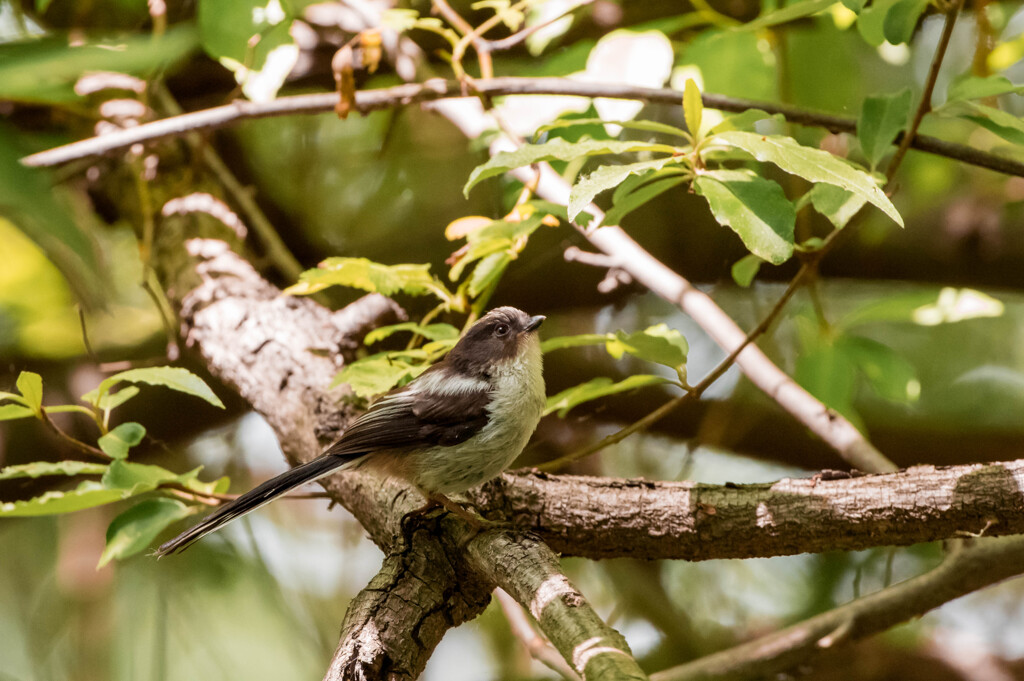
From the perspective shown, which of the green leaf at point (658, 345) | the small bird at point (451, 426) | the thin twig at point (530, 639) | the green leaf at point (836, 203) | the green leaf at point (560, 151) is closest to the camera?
the green leaf at point (560, 151)

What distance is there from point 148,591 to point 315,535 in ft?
2.41

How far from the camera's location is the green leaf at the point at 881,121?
5.55 ft

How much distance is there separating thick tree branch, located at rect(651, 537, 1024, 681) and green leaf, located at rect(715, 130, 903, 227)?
1.25 metres

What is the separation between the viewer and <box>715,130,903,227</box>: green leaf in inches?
46.5

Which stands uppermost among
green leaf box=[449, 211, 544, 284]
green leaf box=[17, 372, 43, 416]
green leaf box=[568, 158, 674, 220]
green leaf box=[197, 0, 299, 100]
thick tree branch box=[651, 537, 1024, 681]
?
green leaf box=[197, 0, 299, 100]

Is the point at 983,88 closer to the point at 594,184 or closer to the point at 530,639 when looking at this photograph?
the point at 594,184

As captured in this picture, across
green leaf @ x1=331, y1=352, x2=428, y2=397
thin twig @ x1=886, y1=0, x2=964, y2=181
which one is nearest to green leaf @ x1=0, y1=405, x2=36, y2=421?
green leaf @ x1=331, y1=352, x2=428, y2=397

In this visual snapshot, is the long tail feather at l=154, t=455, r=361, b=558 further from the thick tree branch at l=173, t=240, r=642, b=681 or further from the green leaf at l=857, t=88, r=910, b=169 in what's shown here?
the green leaf at l=857, t=88, r=910, b=169

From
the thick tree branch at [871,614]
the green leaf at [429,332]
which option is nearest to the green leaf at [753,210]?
the green leaf at [429,332]

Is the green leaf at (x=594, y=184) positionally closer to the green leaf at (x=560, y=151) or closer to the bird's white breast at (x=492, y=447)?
the green leaf at (x=560, y=151)

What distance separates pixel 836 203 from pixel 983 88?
413mm

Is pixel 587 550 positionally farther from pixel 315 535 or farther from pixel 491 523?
pixel 315 535

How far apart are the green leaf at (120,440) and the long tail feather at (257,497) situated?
0.24 metres

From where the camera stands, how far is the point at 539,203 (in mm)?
1934
